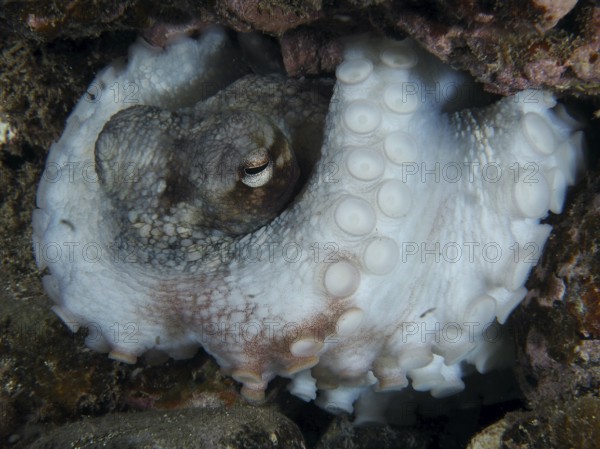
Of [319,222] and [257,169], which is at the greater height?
[257,169]

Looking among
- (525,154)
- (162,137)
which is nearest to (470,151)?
(525,154)

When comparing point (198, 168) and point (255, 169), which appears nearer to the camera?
point (255, 169)

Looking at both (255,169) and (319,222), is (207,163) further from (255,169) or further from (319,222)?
(319,222)

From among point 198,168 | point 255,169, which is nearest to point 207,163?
point 198,168
